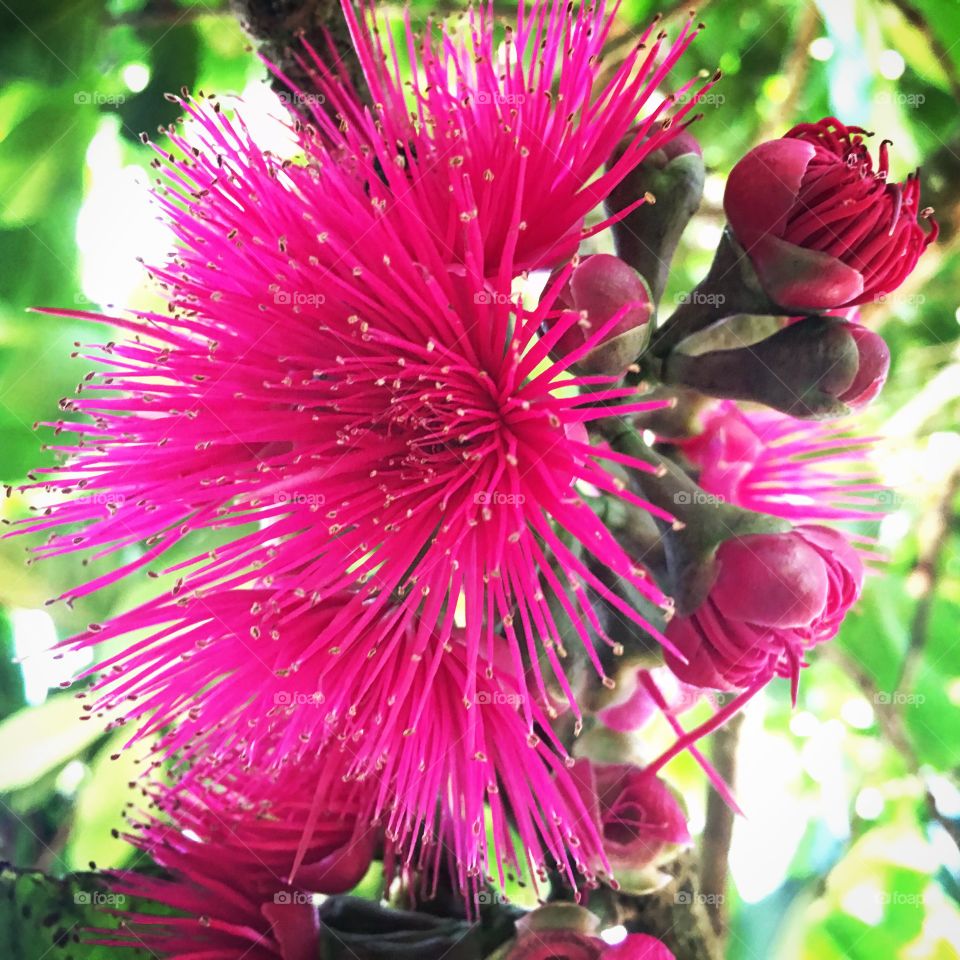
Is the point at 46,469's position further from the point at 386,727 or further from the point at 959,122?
the point at 959,122

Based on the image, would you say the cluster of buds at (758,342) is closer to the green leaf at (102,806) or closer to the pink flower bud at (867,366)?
the pink flower bud at (867,366)

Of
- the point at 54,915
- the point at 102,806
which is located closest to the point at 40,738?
the point at 102,806

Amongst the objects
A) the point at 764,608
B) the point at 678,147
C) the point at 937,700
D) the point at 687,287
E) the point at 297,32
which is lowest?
the point at 937,700

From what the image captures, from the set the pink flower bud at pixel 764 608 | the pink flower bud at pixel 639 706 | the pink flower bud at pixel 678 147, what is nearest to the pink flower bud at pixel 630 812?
the pink flower bud at pixel 639 706

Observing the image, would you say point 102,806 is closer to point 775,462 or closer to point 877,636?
point 775,462

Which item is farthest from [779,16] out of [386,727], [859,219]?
[386,727]

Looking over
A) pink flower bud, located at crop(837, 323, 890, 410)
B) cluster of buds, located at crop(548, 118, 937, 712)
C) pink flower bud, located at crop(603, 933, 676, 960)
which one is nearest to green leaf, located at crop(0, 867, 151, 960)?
pink flower bud, located at crop(603, 933, 676, 960)
